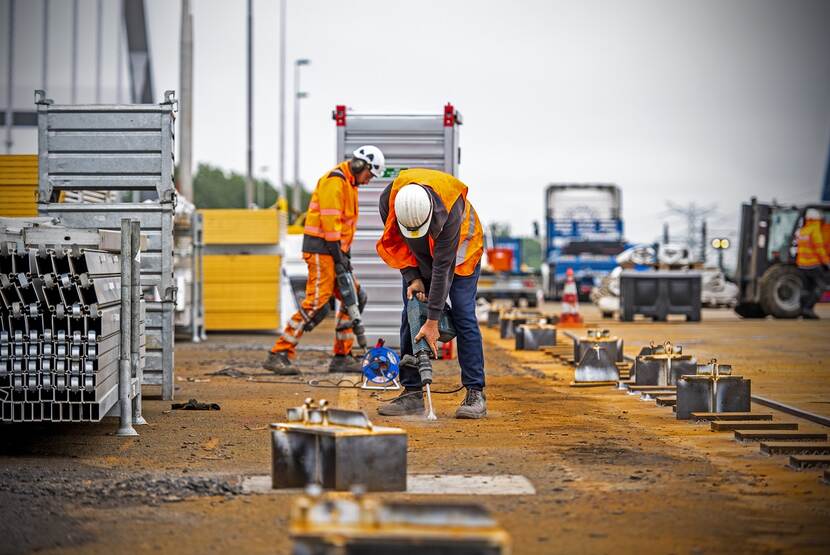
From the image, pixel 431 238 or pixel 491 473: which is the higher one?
pixel 431 238

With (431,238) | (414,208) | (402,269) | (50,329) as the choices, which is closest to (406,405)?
(402,269)

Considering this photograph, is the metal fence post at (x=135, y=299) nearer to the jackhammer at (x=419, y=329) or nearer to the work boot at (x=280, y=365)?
the jackhammer at (x=419, y=329)

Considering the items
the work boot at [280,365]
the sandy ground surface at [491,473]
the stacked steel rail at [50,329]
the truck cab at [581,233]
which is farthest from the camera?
the truck cab at [581,233]

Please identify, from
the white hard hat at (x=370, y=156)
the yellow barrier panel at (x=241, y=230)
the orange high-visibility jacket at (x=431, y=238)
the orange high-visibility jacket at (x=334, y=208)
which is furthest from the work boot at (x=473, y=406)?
the yellow barrier panel at (x=241, y=230)

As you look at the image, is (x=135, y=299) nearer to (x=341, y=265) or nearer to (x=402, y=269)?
(x=402, y=269)

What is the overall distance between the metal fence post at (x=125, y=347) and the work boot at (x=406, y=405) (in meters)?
1.90

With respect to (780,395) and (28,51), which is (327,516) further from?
(28,51)

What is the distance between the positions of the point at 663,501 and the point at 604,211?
3998cm

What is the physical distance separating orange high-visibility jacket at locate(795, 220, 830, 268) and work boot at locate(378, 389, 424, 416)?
21.6 meters

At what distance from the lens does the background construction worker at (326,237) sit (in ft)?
43.1

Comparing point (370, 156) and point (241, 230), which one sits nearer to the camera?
point (370, 156)

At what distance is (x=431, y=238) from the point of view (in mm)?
9250

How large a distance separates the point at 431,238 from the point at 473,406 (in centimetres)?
131

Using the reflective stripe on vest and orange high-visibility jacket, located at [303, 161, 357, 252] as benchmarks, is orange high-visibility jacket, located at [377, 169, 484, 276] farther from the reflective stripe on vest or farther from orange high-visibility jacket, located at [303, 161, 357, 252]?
orange high-visibility jacket, located at [303, 161, 357, 252]
